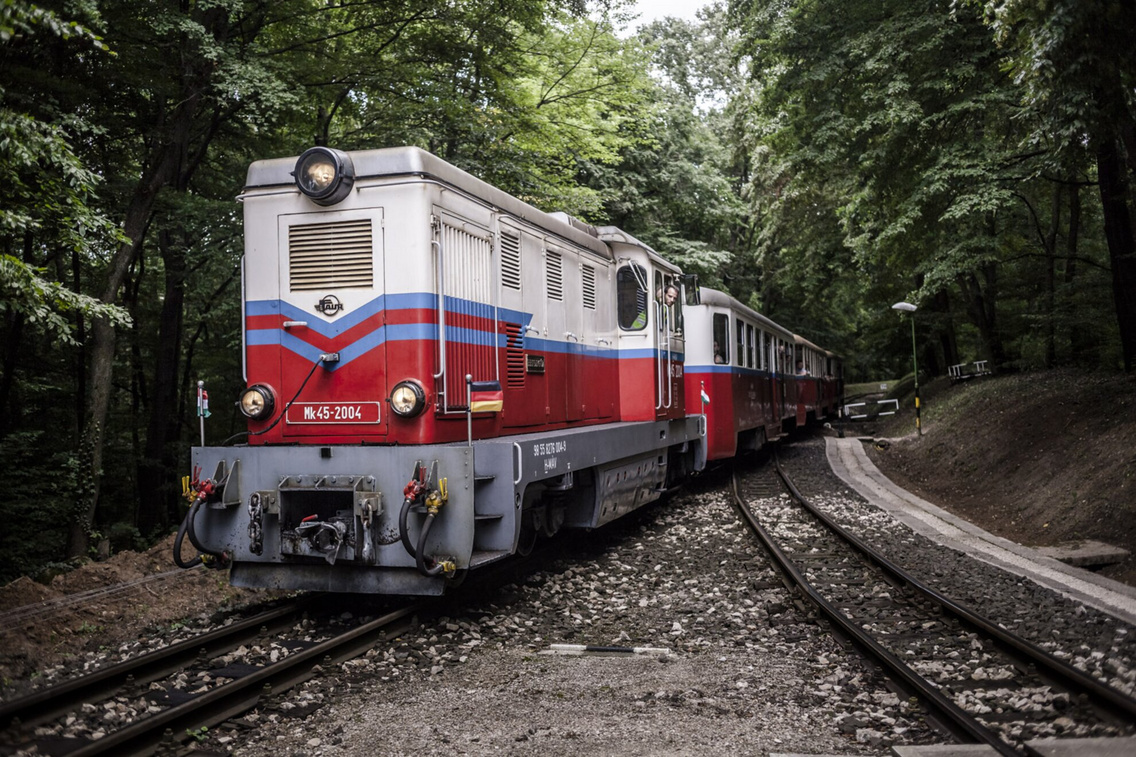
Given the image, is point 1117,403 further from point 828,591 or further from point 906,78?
point 828,591

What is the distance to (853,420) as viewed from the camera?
3222 cm

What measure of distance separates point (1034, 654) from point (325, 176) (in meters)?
5.42

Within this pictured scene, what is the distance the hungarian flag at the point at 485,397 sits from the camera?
610cm

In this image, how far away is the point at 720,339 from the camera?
13.7 meters

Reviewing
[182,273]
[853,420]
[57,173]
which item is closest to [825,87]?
[182,273]

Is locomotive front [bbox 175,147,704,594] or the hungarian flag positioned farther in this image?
the hungarian flag

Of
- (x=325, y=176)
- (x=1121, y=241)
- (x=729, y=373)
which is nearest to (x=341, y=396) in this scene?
(x=325, y=176)

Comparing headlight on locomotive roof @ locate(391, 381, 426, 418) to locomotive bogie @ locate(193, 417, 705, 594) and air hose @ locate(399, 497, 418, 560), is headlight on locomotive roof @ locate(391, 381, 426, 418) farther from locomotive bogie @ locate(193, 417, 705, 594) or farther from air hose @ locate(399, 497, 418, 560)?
air hose @ locate(399, 497, 418, 560)

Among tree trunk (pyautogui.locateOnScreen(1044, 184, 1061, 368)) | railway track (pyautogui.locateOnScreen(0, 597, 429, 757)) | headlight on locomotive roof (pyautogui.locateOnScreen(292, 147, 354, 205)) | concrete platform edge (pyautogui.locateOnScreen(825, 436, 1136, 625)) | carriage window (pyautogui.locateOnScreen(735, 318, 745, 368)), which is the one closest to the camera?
railway track (pyautogui.locateOnScreen(0, 597, 429, 757))

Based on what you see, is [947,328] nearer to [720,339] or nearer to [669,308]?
[720,339]

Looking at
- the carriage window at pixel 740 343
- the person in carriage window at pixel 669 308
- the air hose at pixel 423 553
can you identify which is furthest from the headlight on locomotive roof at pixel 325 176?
the carriage window at pixel 740 343

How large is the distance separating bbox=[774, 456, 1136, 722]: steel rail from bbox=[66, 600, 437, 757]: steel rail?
12.7ft

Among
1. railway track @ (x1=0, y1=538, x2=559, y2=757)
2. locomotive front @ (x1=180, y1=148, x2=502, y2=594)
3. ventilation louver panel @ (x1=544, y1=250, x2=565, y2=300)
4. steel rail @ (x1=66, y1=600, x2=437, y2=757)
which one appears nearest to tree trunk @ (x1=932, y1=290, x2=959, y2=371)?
ventilation louver panel @ (x1=544, y1=250, x2=565, y2=300)

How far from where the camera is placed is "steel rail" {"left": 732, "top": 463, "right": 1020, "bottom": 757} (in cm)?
370
